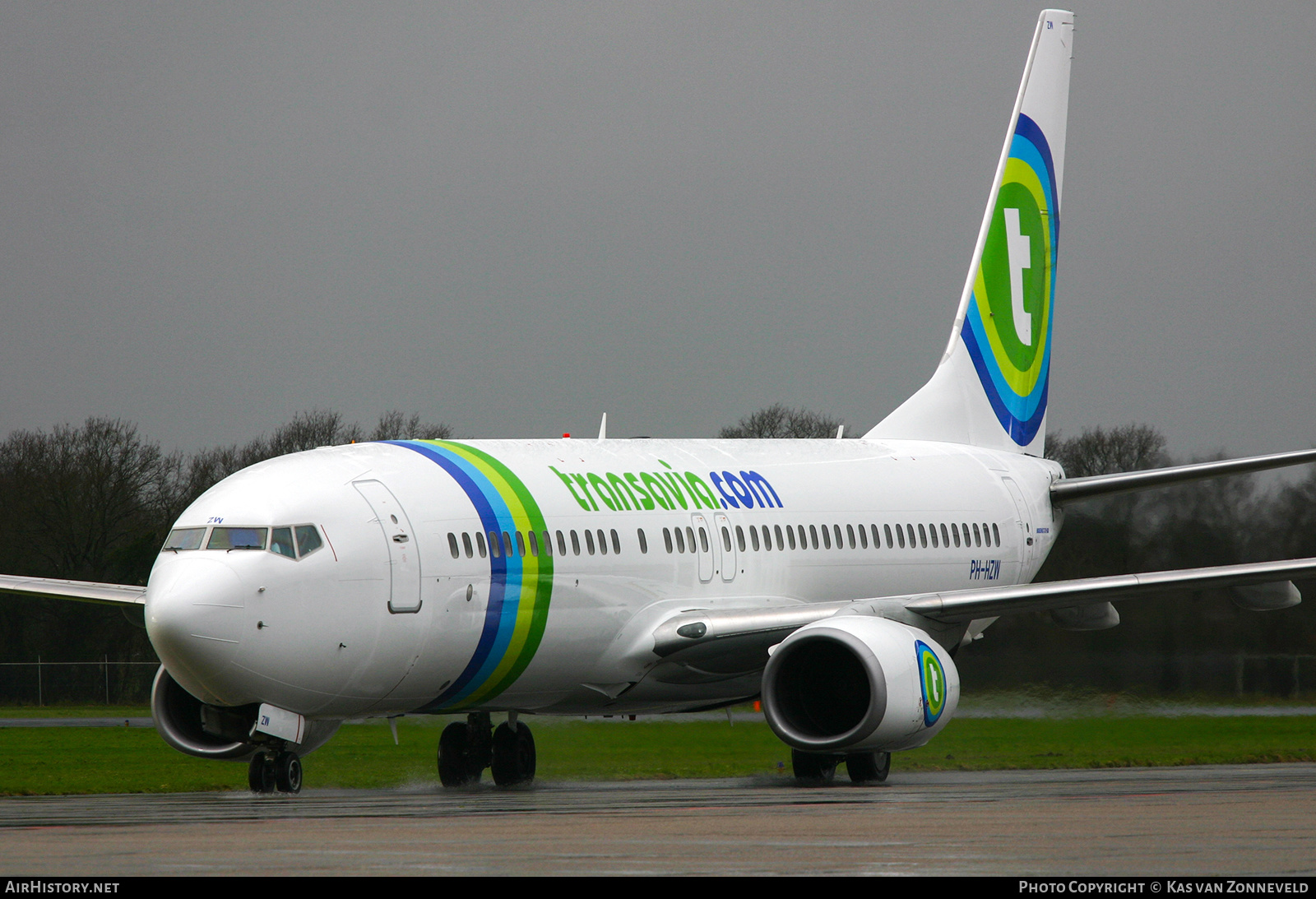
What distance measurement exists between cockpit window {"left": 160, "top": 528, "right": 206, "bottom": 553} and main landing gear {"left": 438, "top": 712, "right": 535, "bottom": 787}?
5.12m

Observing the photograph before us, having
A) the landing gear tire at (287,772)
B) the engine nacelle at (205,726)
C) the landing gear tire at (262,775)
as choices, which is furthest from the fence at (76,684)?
the landing gear tire at (287,772)

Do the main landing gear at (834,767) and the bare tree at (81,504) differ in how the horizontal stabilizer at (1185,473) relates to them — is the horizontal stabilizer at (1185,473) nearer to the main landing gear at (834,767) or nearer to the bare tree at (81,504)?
the main landing gear at (834,767)

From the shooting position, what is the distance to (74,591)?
20812 millimetres

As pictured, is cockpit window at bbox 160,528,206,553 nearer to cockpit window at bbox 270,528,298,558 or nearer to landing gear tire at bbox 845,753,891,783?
cockpit window at bbox 270,528,298,558

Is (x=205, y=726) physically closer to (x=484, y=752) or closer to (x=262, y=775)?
(x=262, y=775)

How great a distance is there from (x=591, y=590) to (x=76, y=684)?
97.0ft

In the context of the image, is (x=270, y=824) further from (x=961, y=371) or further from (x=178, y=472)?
(x=178, y=472)

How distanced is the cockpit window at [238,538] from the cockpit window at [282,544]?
0.27 ft

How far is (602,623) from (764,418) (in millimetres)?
43077

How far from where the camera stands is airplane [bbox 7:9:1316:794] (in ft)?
54.9

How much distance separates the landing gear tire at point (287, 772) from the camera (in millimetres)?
17578

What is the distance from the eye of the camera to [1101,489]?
25.6 meters

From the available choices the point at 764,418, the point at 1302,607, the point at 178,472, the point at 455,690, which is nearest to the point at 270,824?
the point at 455,690

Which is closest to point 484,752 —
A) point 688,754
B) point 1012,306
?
point 688,754
